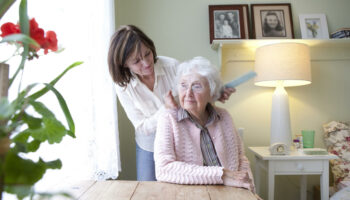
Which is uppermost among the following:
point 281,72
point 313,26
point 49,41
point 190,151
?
point 313,26

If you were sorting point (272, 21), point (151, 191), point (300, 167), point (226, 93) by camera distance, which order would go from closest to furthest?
point (151, 191) < point (226, 93) < point (300, 167) < point (272, 21)

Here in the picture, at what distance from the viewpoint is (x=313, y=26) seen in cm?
264

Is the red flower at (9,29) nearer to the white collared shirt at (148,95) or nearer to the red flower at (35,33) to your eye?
the red flower at (35,33)

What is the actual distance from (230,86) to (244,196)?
2.06 feet

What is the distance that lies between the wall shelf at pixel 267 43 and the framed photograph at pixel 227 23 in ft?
0.36

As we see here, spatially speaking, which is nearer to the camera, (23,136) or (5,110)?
(5,110)

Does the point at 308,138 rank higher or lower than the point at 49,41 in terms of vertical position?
lower

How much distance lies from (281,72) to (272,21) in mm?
696

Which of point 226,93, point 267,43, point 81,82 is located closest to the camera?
point 226,93


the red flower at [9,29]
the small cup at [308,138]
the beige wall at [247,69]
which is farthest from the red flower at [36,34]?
the small cup at [308,138]

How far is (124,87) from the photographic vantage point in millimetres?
1692

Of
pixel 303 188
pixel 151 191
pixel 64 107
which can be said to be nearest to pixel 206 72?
pixel 151 191

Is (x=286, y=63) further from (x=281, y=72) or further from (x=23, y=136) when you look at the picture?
(x=23, y=136)

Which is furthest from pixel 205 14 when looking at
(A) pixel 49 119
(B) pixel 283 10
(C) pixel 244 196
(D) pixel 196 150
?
(A) pixel 49 119
